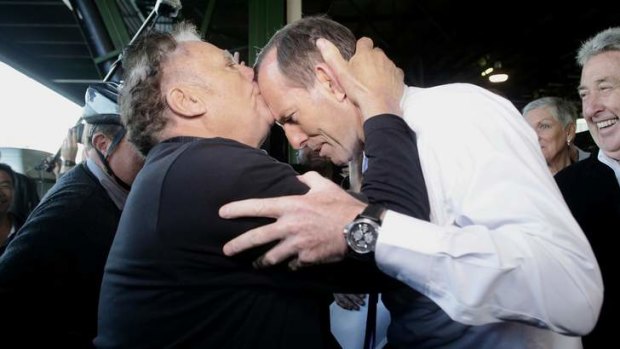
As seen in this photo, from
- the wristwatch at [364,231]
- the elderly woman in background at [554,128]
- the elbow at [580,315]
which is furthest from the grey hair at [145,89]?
the elderly woman in background at [554,128]

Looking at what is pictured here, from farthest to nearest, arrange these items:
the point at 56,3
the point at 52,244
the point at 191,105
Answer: the point at 56,3, the point at 52,244, the point at 191,105

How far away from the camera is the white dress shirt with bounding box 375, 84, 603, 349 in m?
0.88

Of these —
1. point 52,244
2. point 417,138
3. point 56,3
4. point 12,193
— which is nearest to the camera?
point 417,138

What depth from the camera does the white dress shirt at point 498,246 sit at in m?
0.88

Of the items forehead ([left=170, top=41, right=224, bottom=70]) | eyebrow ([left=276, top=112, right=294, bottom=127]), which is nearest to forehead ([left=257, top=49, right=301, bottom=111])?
eyebrow ([left=276, top=112, right=294, bottom=127])

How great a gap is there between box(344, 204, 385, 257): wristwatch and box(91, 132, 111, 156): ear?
168 centimetres

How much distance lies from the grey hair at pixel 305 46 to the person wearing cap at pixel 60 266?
106 cm

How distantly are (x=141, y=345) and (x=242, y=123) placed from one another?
694 millimetres

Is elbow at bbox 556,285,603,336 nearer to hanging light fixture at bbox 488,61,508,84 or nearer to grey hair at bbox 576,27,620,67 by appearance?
grey hair at bbox 576,27,620,67

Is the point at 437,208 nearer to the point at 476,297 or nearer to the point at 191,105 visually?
the point at 476,297

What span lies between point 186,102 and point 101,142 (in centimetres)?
109

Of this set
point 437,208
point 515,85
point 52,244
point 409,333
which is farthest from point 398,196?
point 515,85

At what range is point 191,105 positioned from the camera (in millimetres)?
1380

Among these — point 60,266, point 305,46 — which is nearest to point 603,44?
point 305,46
